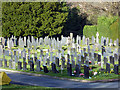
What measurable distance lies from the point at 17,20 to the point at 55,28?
15.4 feet

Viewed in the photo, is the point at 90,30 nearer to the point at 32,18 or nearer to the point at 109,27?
the point at 109,27

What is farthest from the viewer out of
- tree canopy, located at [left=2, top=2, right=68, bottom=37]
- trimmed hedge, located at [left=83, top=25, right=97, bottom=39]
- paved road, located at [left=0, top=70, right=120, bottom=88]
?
trimmed hedge, located at [left=83, top=25, right=97, bottom=39]

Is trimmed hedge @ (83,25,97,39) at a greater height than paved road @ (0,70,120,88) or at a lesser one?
greater

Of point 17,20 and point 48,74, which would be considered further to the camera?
point 17,20

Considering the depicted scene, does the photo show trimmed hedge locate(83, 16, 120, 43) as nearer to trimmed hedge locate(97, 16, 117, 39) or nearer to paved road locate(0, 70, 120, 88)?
trimmed hedge locate(97, 16, 117, 39)

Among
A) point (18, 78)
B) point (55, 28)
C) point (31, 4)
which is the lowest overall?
point (18, 78)

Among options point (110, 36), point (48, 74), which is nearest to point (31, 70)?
point (48, 74)

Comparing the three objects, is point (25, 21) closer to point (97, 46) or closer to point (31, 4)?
point (31, 4)

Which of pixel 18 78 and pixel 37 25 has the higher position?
pixel 37 25

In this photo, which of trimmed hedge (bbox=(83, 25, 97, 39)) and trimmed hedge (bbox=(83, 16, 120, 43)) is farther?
trimmed hedge (bbox=(83, 25, 97, 39))

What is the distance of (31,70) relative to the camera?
22.0 metres

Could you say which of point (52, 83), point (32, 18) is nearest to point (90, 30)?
point (32, 18)

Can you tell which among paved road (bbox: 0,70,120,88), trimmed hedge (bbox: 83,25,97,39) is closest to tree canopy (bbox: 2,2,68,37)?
trimmed hedge (bbox: 83,25,97,39)

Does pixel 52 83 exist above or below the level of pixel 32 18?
below
